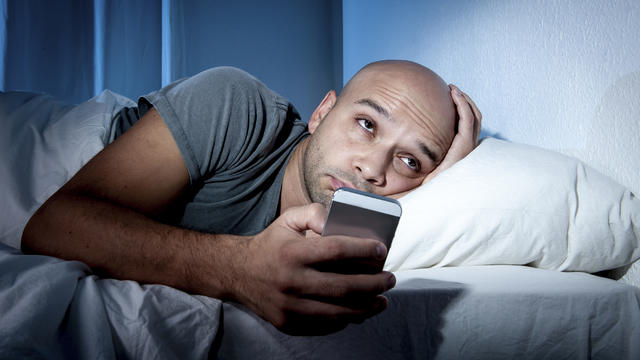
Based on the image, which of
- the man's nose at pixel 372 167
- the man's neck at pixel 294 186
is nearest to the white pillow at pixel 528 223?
the man's nose at pixel 372 167

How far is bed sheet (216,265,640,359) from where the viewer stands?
0.49m

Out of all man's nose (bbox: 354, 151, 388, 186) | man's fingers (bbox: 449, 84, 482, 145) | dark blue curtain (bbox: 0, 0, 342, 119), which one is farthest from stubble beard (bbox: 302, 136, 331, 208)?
dark blue curtain (bbox: 0, 0, 342, 119)

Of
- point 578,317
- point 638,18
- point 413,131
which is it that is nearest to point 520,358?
point 578,317

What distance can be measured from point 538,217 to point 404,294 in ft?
0.99

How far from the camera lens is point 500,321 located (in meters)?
0.52

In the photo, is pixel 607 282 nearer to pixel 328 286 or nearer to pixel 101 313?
pixel 328 286

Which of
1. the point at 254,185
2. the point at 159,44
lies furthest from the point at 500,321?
the point at 159,44

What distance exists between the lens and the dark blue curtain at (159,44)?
1547 millimetres

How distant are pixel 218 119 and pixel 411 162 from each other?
480 millimetres

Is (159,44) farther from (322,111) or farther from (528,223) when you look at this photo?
(528,223)

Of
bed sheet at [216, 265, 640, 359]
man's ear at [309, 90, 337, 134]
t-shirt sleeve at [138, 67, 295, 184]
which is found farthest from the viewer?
man's ear at [309, 90, 337, 134]

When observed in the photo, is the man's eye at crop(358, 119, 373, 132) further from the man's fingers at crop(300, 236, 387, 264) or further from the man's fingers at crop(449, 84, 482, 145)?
the man's fingers at crop(300, 236, 387, 264)

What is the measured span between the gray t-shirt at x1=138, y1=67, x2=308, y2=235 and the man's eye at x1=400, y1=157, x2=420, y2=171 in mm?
336

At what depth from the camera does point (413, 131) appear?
0.87 m
